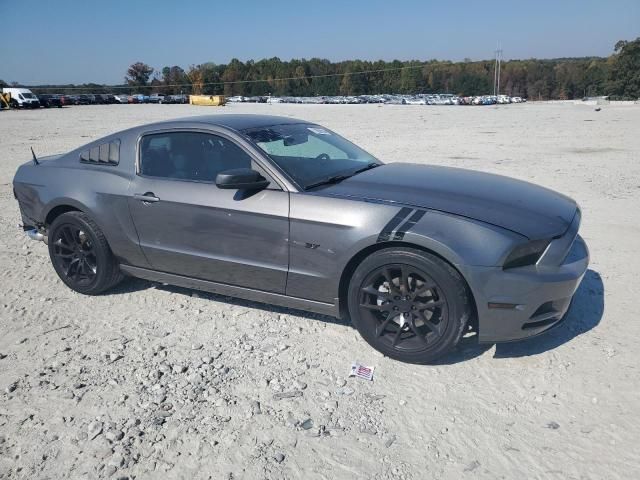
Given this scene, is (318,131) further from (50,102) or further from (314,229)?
(50,102)

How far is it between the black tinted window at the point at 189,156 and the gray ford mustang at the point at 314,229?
1 cm

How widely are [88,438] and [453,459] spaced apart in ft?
6.20

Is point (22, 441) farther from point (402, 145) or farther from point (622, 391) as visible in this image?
point (402, 145)

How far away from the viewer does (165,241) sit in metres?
→ 4.05

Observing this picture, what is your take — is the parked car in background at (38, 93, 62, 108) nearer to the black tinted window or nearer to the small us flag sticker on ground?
the black tinted window

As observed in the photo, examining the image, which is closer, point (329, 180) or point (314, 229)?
point (314, 229)

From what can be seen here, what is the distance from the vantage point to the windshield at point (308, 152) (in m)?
3.80

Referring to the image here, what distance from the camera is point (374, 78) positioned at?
4966 inches

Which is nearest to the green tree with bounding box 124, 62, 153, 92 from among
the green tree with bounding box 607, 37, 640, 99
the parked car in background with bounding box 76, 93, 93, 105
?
the parked car in background with bounding box 76, 93, 93, 105

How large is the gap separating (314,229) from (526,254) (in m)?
1.33

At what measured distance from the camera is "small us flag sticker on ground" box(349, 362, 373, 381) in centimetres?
325

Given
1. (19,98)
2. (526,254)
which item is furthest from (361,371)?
(19,98)

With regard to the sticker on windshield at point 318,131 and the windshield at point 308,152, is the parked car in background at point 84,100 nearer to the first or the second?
the sticker on windshield at point 318,131

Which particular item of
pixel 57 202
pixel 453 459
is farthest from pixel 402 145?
pixel 453 459
